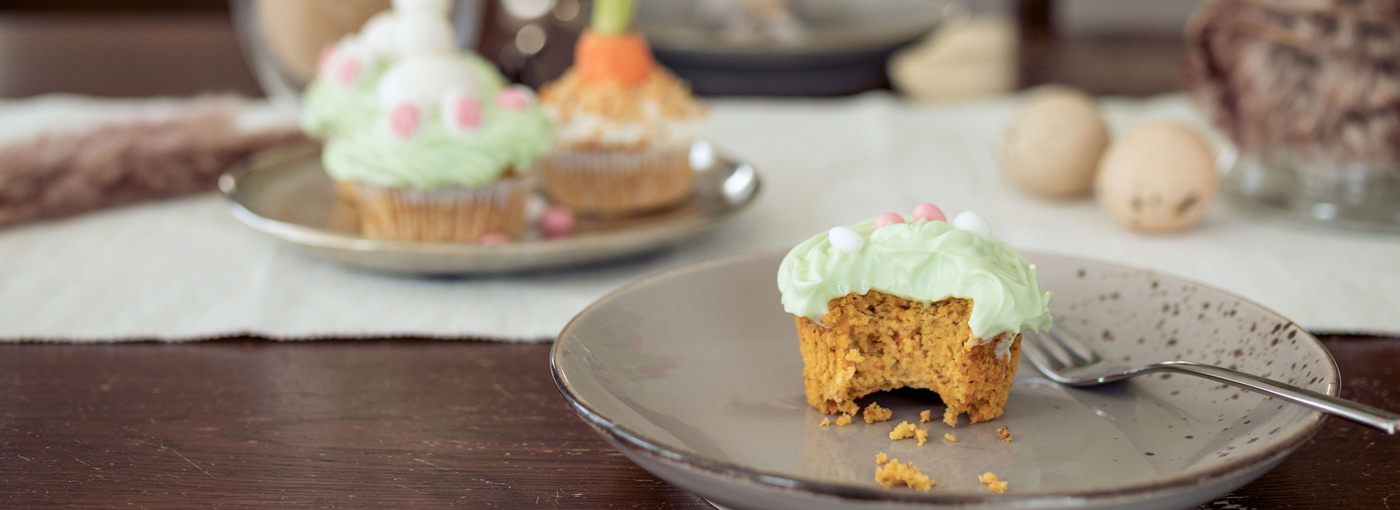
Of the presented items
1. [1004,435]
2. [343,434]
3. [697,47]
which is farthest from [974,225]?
[697,47]

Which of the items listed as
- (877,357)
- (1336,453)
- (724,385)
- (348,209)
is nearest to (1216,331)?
(1336,453)

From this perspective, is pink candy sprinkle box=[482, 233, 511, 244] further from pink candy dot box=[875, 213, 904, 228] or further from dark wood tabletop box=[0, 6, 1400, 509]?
pink candy dot box=[875, 213, 904, 228]

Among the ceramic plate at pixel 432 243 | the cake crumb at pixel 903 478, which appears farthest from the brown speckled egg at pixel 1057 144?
the cake crumb at pixel 903 478

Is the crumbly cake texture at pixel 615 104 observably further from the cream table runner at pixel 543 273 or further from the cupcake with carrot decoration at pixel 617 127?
the cream table runner at pixel 543 273

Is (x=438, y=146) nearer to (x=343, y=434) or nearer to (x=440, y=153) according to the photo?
(x=440, y=153)

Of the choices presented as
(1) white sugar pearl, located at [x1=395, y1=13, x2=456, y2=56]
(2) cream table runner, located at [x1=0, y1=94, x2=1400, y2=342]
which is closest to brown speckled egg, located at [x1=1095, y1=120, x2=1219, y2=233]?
(2) cream table runner, located at [x1=0, y1=94, x2=1400, y2=342]
